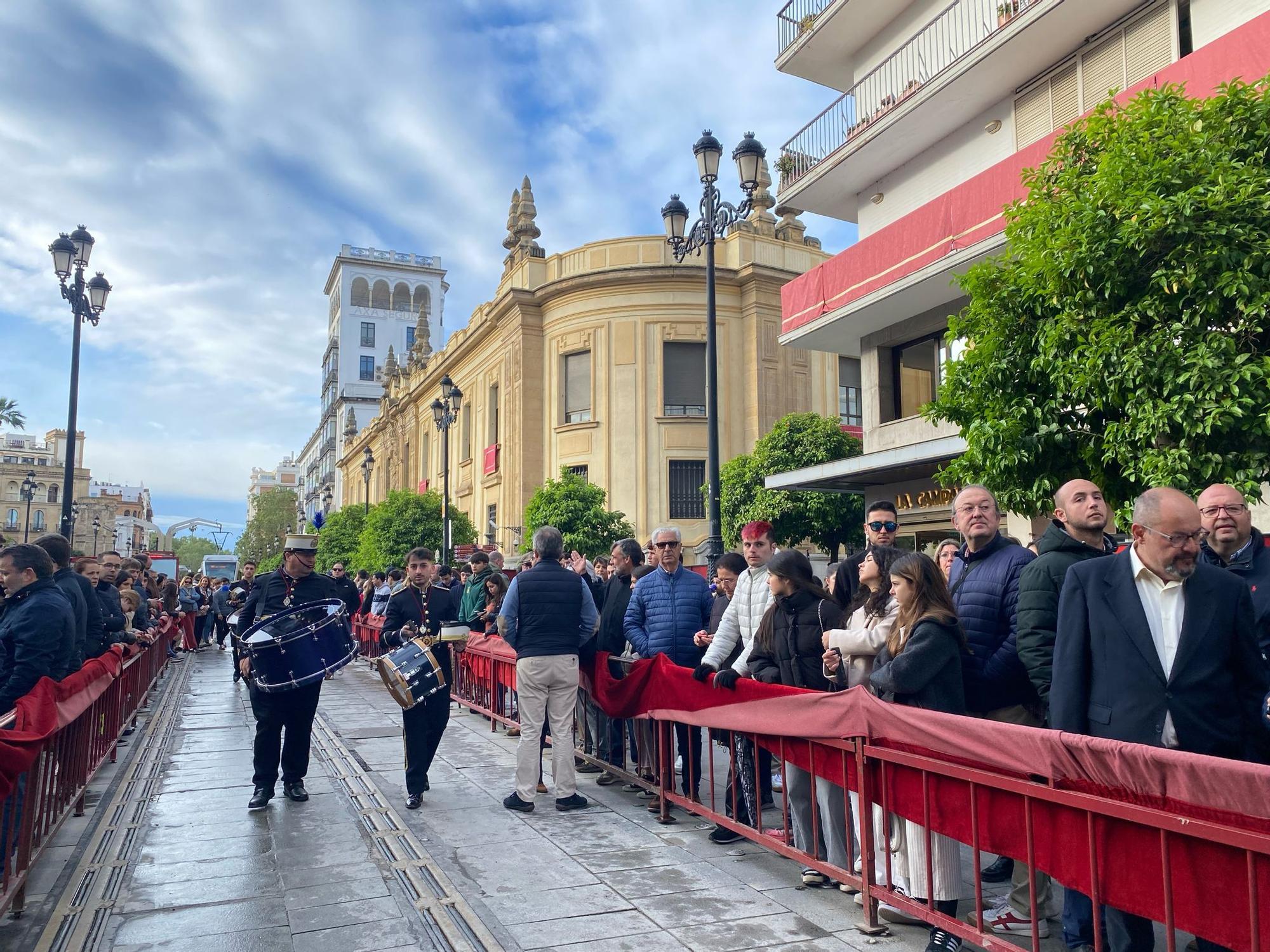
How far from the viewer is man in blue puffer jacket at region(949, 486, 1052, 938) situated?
4.68 metres

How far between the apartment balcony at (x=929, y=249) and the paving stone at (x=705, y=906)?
9955 millimetres

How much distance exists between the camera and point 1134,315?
7.49 m

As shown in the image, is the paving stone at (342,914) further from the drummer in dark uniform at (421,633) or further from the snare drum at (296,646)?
the snare drum at (296,646)

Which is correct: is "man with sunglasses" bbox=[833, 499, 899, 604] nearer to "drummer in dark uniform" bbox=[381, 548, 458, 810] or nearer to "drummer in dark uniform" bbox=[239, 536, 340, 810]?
"drummer in dark uniform" bbox=[381, 548, 458, 810]

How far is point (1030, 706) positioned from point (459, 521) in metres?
33.9

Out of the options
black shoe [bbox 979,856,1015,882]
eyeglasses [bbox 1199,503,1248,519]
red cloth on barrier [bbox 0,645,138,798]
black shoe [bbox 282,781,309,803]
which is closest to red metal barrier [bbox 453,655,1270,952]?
black shoe [bbox 979,856,1015,882]

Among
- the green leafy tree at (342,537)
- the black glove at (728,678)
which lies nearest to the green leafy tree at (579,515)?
the black glove at (728,678)

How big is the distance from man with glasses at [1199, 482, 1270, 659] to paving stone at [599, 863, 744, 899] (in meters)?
3.01

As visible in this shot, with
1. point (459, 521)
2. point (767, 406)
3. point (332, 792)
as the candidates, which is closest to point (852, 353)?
point (767, 406)

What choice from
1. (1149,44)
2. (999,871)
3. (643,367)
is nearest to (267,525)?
(643,367)

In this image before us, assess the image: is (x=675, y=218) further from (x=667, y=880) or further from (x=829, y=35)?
(x=667, y=880)

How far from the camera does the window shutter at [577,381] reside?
Answer: 3425 cm

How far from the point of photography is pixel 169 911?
15.9 ft

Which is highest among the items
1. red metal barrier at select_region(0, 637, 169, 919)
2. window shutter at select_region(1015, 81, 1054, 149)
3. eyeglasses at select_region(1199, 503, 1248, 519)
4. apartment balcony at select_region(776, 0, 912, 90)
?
apartment balcony at select_region(776, 0, 912, 90)
